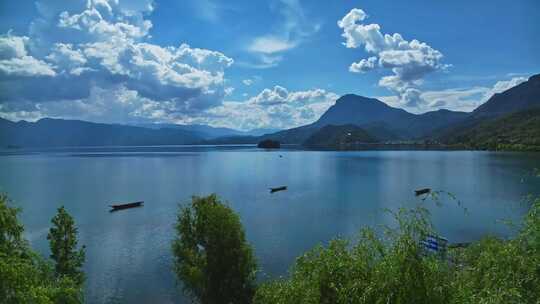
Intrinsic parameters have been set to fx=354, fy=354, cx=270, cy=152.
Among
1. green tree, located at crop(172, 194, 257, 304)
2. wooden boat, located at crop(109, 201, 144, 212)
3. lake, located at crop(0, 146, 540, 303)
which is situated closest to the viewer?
green tree, located at crop(172, 194, 257, 304)

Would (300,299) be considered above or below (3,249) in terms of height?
below

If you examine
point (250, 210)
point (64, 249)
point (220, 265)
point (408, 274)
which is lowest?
point (250, 210)

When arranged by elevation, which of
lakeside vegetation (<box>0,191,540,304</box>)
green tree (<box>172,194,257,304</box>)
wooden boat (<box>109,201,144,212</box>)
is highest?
lakeside vegetation (<box>0,191,540,304</box>)

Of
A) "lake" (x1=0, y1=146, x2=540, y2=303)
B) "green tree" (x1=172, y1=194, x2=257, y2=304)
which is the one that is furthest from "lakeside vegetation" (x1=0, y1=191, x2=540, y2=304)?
"lake" (x1=0, y1=146, x2=540, y2=303)

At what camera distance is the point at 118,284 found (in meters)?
46.3

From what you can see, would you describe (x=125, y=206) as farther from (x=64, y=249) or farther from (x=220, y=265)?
(x=220, y=265)

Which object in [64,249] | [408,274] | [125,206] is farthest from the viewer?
[125,206]

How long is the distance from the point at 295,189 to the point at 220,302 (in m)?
95.3

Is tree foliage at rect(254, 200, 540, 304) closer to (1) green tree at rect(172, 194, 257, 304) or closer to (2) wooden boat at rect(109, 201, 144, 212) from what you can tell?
(1) green tree at rect(172, 194, 257, 304)

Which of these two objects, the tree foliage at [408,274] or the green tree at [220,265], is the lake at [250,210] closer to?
the green tree at [220,265]

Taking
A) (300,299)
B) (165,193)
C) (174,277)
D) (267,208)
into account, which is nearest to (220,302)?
(174,277)

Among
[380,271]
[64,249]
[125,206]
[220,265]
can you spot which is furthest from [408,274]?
[125,206]

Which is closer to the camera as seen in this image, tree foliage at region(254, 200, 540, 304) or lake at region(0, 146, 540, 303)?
tree foliage at region(254, 200, 540, 304)

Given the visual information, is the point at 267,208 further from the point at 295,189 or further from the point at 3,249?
the point at 3,249
